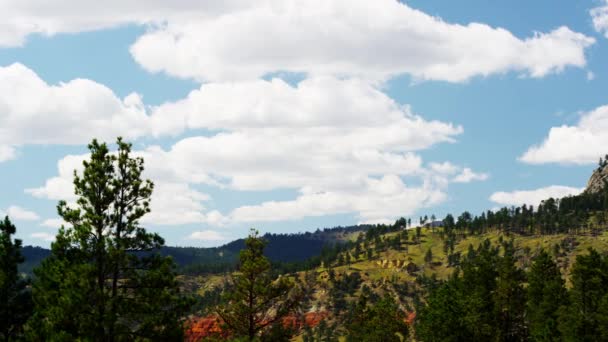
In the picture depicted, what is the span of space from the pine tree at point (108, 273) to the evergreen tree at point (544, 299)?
1913 inches

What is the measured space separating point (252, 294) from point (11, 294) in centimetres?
1654

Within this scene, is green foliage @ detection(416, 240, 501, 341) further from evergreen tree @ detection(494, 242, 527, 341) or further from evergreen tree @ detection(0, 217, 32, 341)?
evergreen tree @ detection(0, 217, 32, 341)

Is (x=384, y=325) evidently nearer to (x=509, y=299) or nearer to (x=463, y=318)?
(x=463, y=318)

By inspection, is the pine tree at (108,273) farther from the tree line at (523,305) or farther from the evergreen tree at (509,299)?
the evergreen tree at (509,299)

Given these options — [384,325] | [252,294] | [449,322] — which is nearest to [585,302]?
[449,322]

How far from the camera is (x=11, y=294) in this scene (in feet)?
138

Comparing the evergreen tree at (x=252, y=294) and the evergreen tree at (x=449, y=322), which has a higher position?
the evergreen tree at (x=252, y=294)

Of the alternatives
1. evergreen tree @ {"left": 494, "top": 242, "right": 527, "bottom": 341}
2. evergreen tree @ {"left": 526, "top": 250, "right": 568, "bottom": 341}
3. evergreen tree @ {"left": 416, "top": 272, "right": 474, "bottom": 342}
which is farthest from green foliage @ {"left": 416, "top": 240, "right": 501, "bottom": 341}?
evergreen tree @ {"left": 526, "top": 250, "right": 568, "bottom": 341}

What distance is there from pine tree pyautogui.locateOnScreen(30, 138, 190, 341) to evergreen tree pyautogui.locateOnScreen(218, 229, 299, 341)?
7641 mm

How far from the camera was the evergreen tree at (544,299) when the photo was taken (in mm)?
68875

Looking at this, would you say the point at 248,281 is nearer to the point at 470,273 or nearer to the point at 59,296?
the point at 59,296

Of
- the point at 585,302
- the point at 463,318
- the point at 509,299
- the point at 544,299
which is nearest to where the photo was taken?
the point at 585,302

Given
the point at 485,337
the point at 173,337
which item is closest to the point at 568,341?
the point at 485,337

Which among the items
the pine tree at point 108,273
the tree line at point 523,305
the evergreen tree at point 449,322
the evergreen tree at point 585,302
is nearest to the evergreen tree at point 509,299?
the tree line at point 523,305
